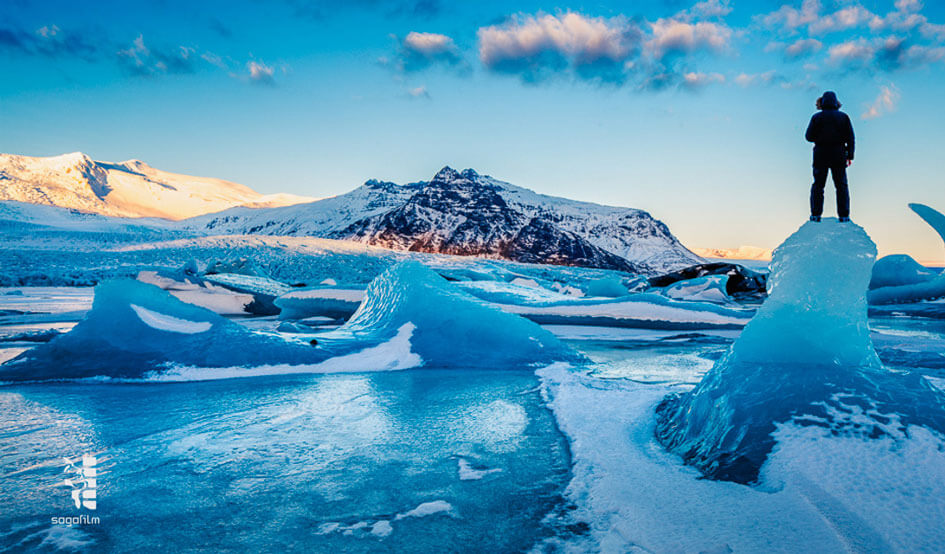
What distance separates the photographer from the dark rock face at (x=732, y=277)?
51.4 feet

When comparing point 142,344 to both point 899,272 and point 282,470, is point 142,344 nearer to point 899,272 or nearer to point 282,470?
point 282,470

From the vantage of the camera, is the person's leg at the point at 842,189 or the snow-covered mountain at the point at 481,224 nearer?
the person's leg at the point at 842,189

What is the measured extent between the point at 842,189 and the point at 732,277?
14.1 metres

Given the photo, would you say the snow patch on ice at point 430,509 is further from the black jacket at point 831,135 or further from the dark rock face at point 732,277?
the dark rock face at point 732,277

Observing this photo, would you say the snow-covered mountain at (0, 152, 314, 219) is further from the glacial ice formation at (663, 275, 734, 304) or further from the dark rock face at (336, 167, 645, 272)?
the glacial ice formation at (663, 275, 734, 304)

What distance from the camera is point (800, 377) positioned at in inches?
68.0

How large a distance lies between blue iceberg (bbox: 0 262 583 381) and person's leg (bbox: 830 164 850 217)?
1.86 metres

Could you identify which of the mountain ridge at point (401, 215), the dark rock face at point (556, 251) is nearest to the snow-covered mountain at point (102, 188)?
the mountain ridge at point (401, 215)

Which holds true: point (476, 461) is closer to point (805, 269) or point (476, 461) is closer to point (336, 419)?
point (336, 419)

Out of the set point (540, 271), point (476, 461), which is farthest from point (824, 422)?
point (540, 271)

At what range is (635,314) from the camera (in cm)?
643

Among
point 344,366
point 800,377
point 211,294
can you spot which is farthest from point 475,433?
point 211,294

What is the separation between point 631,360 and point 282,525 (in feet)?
10.3

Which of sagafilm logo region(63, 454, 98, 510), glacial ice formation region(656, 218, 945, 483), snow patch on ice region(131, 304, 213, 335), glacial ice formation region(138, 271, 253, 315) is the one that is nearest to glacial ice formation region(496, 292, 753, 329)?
snow patch on ice region(131, 304, 213, 335)
